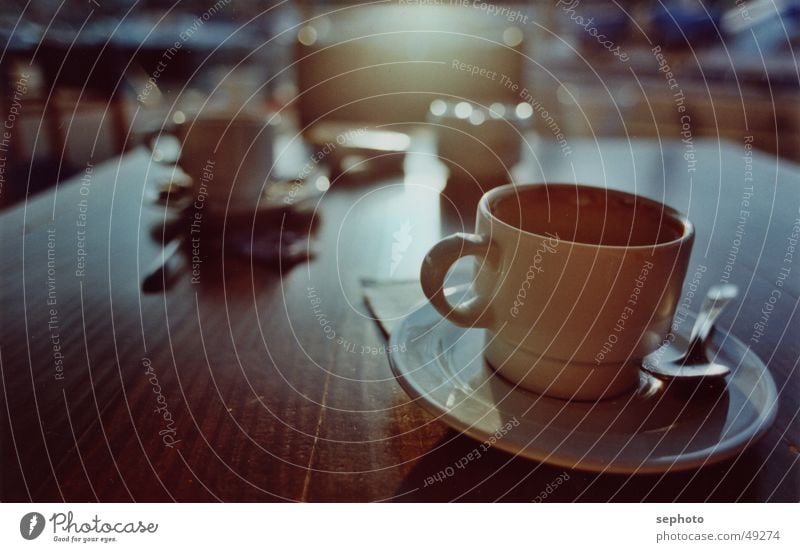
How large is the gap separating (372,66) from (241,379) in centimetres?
43

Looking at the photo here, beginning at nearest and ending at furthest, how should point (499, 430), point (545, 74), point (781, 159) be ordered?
point (499, 430), point (781, 159), point (545, 74)

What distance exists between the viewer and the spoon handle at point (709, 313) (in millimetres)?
255

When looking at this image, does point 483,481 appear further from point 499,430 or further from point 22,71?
point 22,71

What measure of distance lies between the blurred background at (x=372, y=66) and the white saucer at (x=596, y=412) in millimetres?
190

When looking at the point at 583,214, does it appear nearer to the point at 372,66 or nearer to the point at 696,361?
the point at 696,361

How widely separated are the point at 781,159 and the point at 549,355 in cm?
53

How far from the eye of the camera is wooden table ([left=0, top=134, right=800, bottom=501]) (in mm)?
198

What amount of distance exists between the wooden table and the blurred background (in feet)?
0.28

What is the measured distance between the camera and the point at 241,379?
9.7 inches

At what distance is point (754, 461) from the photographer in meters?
0.21

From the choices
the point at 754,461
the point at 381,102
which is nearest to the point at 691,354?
the point at 754,461

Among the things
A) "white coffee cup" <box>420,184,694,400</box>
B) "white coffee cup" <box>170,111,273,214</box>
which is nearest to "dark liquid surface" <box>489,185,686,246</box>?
"white coffee cup" <box>420,184,694,400</box>
